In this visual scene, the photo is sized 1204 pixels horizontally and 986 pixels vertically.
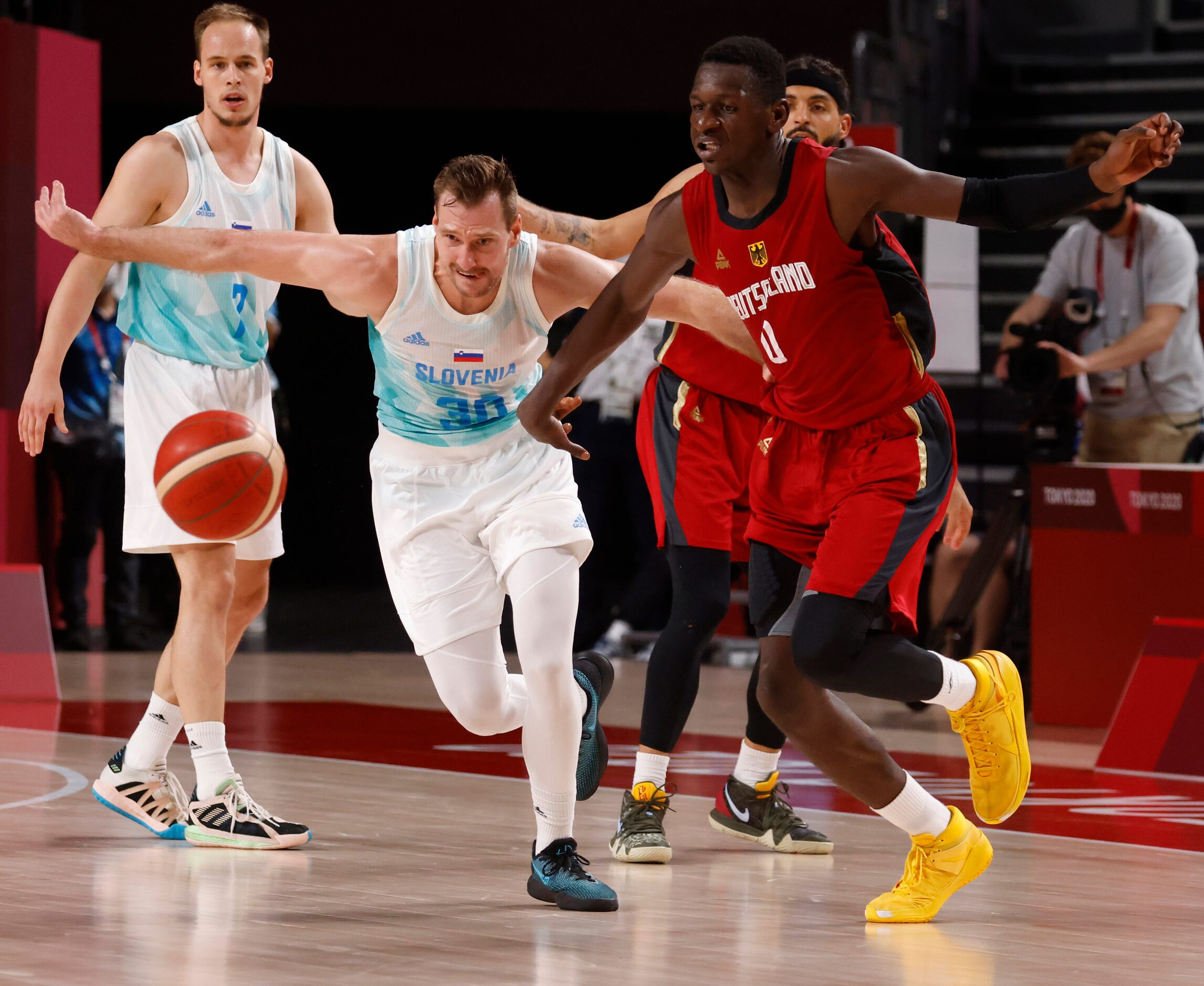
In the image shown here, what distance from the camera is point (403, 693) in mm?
9008

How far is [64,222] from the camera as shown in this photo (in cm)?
441

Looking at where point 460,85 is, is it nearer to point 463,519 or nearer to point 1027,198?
point 463,519

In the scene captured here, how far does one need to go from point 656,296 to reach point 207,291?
4.56 ft

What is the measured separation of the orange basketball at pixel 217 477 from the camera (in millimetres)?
4617

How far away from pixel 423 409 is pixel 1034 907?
1918 mm

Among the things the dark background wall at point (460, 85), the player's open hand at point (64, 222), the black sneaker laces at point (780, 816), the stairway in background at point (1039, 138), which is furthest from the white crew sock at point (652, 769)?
the dark background wall at point (460, 85)

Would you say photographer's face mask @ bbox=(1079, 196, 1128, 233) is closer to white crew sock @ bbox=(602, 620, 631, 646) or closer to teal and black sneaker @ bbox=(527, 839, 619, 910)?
white crew sock @ bbox=(602, 620, 631, 646)

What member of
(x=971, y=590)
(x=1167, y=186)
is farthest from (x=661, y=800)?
(x=1167, y=186)

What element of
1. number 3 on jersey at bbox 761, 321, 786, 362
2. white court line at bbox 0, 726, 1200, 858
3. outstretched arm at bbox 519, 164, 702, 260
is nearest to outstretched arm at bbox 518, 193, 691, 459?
number 3 on jersey at bbox 761, 321, 786, 362

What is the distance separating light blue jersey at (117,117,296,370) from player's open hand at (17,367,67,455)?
0.26 m

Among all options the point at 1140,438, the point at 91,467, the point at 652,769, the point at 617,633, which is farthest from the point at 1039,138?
the point at 652,769

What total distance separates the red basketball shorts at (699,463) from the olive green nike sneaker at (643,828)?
70cm

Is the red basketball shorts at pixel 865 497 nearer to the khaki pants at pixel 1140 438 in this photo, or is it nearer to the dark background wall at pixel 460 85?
the khaki pants at pixel 1140 438

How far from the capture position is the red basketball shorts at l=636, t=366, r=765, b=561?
5277mm
